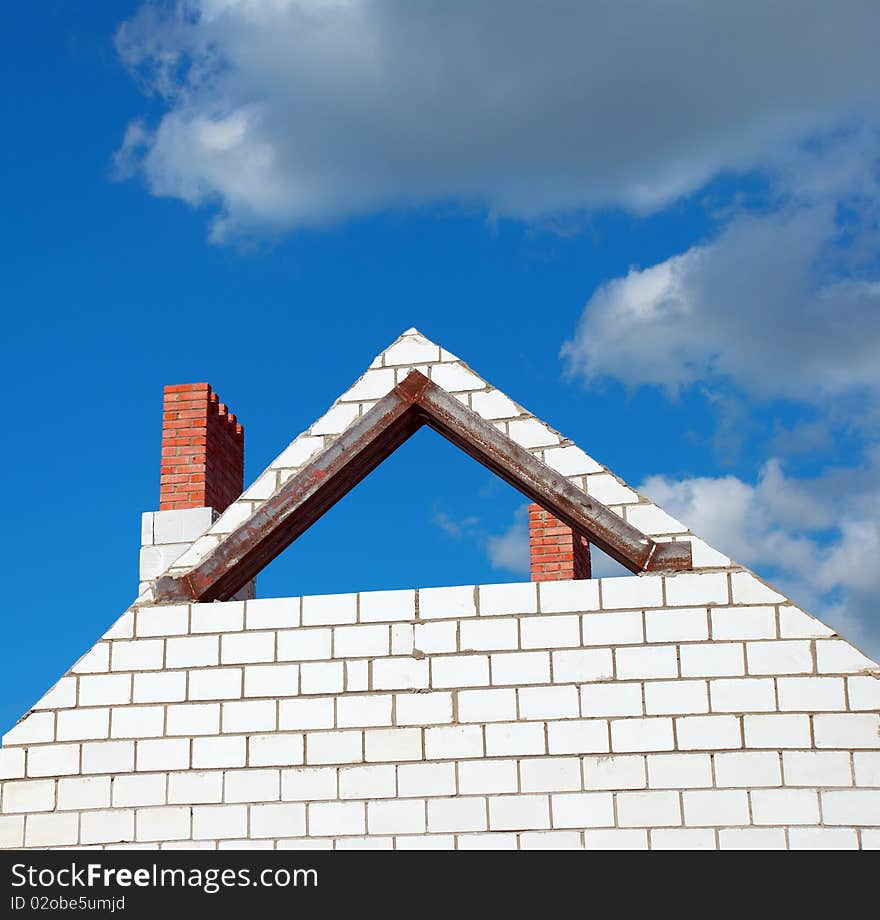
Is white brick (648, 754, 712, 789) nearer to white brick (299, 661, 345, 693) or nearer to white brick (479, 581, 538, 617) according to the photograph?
white brick (479, 581, 538, 617)

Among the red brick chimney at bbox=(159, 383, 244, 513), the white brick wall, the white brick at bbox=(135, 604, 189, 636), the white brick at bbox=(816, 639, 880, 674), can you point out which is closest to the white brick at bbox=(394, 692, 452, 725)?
the white brick wall

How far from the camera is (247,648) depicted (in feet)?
24.3

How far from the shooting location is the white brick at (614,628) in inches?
278

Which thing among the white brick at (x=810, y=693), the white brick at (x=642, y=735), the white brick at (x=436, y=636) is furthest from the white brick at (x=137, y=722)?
the white brick at (x=810, y=693)

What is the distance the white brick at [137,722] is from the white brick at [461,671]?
68.2 inches

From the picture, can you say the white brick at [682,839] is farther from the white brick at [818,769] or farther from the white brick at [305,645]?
the white brick at [305,645]

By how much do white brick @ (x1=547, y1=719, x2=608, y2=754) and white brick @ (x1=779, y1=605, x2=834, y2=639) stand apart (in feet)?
3.90

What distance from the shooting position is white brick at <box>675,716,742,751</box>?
22.3ft

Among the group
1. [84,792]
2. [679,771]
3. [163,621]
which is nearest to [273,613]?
[163,621]

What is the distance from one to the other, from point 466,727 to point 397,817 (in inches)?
26.0

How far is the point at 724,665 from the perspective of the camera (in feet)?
22.7

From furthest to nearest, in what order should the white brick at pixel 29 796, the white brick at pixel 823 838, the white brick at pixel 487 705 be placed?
the white brick at pixel 29 796
the white brick at pixel 487 705
the white brick at pixel 823 838
